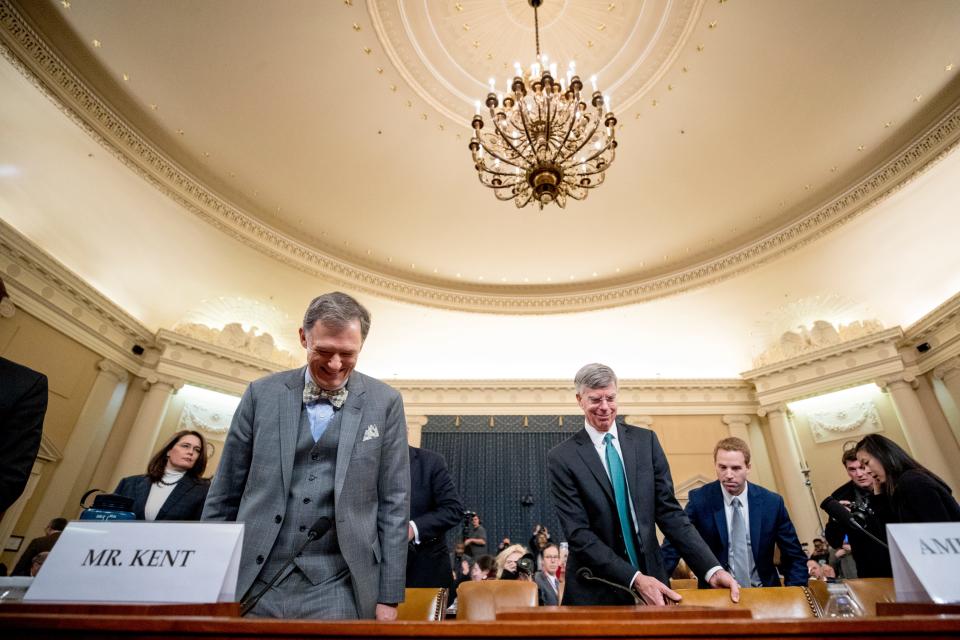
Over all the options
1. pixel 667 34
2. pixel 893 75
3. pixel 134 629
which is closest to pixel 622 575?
pixel 134 629

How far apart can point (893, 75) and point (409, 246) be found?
7.11m

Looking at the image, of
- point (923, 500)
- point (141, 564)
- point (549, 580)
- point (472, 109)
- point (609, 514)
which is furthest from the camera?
point (472, 109)

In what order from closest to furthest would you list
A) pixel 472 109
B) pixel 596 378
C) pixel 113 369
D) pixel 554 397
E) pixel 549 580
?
1. pixel 596 378
2. pixel 549 580
3. pixel 472 109
4. pixel 113 369
5. pixel 554 397

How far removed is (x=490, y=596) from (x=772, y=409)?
29.6ft

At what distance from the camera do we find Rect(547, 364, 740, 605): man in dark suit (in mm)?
1853

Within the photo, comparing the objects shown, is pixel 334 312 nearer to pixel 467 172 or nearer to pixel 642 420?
pixel 467 172

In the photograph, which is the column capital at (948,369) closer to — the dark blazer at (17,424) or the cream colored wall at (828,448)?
the cream colored wall at (828,448)

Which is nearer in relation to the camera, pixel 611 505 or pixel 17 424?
pixel 17 424

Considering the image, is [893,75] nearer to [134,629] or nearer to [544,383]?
[544,383]

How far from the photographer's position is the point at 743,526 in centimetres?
271

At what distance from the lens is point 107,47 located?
5.38 m

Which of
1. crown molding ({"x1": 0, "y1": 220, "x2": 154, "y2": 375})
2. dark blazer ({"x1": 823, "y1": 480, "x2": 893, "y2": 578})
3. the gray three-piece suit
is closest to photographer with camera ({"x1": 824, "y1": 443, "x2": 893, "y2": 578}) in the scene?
dark blazer ({"x1": 823, "y1": 480, "x2": 893, "y2": 578})

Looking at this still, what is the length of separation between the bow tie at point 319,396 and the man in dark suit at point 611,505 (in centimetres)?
100

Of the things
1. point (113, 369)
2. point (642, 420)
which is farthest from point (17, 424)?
point (642, 420)
